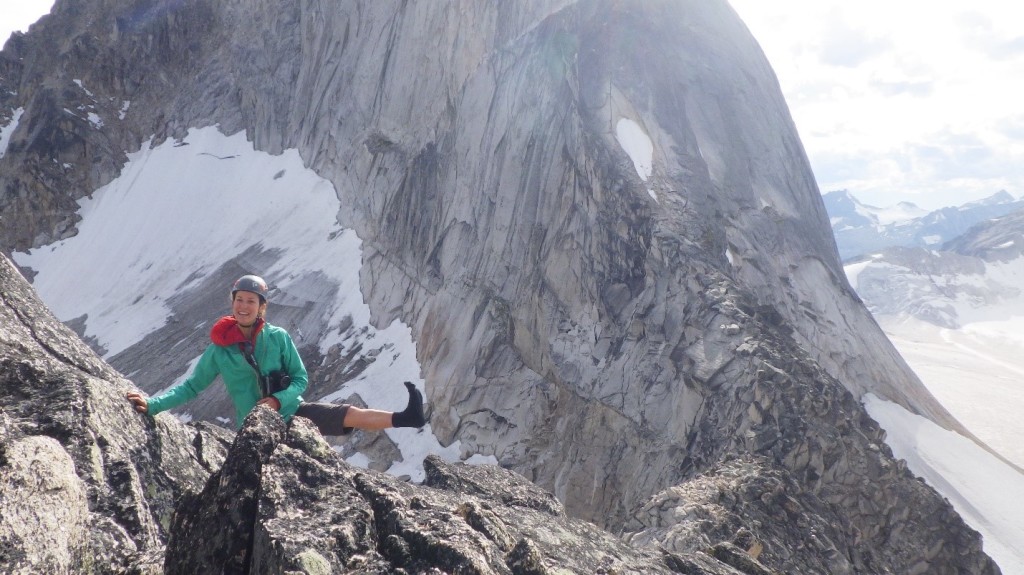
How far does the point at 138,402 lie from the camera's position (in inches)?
245

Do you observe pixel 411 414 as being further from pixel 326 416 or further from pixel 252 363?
pixel 252 363

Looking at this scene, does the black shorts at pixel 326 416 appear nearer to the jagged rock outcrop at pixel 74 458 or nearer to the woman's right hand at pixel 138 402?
the jagged rock outcrop at pixel 74 458

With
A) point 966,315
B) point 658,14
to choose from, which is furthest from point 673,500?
point 966,315

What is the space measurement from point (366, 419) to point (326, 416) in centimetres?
42

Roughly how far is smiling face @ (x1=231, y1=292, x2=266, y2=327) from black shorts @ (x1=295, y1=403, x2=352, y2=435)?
1144 mm

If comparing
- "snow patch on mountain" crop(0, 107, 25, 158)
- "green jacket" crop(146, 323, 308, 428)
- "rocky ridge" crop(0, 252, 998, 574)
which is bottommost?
"rocky ridge" crop(0, 252, 998, 574)

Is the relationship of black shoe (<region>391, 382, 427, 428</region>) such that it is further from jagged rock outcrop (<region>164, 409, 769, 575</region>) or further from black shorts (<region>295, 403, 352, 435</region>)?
jagged rock outcrop (<region>164, 409, 769, 575</region>)

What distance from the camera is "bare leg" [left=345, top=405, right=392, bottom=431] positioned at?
7211 millimetres

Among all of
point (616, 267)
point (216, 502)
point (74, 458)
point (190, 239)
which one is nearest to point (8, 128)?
point (190, 239)

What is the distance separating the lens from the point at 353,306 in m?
34.0

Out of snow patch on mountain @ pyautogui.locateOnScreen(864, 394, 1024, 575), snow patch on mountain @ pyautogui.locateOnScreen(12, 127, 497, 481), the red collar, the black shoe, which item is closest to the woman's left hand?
the red collar

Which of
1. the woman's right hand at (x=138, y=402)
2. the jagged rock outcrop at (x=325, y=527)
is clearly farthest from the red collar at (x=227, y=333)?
the jagged rock outcrop at (x=325, y=527)

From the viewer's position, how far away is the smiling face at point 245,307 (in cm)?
659

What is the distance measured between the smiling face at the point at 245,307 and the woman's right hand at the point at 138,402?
3.49ft
